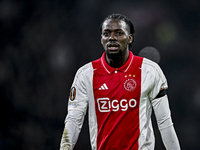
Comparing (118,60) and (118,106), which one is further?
(118,60)

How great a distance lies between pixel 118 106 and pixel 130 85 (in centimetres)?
18

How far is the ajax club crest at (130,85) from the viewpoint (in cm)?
203

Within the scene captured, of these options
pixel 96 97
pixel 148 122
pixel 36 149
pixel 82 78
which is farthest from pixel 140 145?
pixel 36 149

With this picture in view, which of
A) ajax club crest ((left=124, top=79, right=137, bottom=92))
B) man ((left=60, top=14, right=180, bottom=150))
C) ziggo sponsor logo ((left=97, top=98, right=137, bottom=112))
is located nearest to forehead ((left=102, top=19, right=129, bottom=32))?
man ((left=60, top=14, right=180, bottom=150))

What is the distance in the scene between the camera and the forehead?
82.0 inches

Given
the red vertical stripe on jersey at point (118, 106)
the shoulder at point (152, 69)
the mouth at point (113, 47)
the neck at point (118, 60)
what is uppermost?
the mouth at point (113, 47)

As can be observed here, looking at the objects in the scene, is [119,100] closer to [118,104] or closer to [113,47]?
[118,104]

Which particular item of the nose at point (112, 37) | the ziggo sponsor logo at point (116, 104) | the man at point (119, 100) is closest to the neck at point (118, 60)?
the man at point (119, 100)

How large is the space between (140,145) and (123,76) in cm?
53

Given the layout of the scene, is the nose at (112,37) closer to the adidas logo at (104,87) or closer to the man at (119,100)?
the man at (119,100)

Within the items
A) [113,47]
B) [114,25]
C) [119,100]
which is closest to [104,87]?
[119,100]

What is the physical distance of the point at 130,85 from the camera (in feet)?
Result: 6.69

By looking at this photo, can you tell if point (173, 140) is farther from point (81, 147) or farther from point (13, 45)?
point (13, 45)

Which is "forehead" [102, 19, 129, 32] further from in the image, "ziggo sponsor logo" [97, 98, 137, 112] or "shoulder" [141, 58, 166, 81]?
"ziggo sponsor logo" [97, 98, 137, 112]
